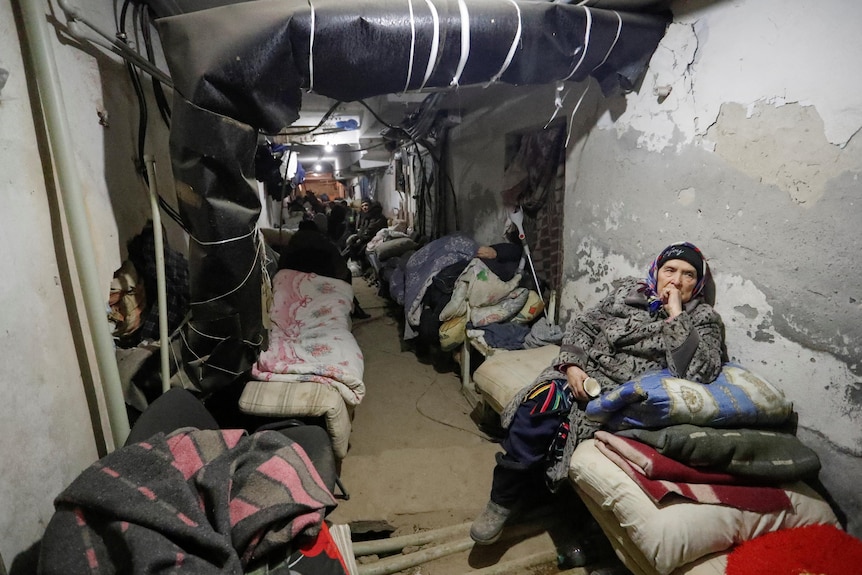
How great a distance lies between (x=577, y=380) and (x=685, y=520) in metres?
0.63

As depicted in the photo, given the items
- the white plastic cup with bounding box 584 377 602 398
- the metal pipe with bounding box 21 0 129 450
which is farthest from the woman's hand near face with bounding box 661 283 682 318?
the metal pipe with bounding box 21 0 129 450

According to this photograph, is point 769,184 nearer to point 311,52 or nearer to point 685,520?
point 685,520

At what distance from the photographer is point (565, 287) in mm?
2777

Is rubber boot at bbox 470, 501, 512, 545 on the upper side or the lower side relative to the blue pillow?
lower

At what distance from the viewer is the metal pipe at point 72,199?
1.15 meters

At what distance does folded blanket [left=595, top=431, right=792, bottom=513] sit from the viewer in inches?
49.3

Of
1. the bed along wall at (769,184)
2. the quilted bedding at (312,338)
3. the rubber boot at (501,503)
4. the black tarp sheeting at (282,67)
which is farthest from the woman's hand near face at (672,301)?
the quilted bedding at (312,338)

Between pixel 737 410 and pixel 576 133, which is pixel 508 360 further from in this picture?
pixel 576 133

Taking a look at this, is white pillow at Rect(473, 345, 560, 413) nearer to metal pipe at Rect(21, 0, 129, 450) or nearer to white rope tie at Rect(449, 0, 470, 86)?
white rope tie at Rect(449, 0, 470, 86)

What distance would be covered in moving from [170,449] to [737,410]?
191 cm

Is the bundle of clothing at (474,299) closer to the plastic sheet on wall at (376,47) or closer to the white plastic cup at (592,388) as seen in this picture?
the white plastic cup at (592,388)

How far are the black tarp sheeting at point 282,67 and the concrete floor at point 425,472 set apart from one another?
1090 mm

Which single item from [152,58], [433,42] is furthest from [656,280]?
[152,58]

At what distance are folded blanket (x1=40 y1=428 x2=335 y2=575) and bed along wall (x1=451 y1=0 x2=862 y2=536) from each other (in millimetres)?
1798
